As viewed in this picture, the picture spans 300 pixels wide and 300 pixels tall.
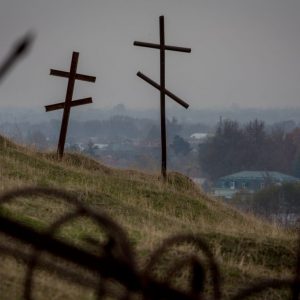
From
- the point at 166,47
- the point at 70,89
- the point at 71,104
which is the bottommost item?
the point at 71,104

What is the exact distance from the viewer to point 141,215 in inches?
535

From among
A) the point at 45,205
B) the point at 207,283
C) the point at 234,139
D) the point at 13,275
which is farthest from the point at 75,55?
the point at 234,139

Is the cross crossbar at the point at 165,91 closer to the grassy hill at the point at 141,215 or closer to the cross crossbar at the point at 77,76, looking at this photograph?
the cross crossbar at the point at 77,76

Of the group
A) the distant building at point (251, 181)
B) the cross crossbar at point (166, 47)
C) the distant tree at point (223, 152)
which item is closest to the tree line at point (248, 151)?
the distant tree at point (223, 152)

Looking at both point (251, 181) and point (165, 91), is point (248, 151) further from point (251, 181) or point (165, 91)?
point (165, 91)

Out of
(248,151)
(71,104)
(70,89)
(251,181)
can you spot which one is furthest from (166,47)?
(248,151)

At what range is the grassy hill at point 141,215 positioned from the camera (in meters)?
8.45

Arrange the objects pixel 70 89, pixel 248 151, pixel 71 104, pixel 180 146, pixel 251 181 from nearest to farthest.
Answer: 1. pixel 70 89
2. pixel 71 104
3. pixel 251 181
4. pixel 248 151
5. pixel 180 146

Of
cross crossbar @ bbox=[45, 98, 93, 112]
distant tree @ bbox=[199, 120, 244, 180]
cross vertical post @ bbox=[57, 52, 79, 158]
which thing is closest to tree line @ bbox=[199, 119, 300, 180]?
distant tree @ bbox=[199, 120, 244, 180]

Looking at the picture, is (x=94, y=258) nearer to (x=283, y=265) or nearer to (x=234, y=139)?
(x=283, y=265)

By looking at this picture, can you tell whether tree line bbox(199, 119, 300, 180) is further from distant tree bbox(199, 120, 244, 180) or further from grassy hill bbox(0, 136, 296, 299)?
grassy hill bbox(0, 136, 296, 299)

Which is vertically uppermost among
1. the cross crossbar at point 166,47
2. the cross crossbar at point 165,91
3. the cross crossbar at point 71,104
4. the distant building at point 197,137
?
the distant building at point 197,137

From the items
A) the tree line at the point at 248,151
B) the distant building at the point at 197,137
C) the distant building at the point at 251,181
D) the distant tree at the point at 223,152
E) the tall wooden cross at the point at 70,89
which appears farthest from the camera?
A: the distant building at the point at 197,137

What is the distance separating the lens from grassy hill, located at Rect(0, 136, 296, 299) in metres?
8.45
